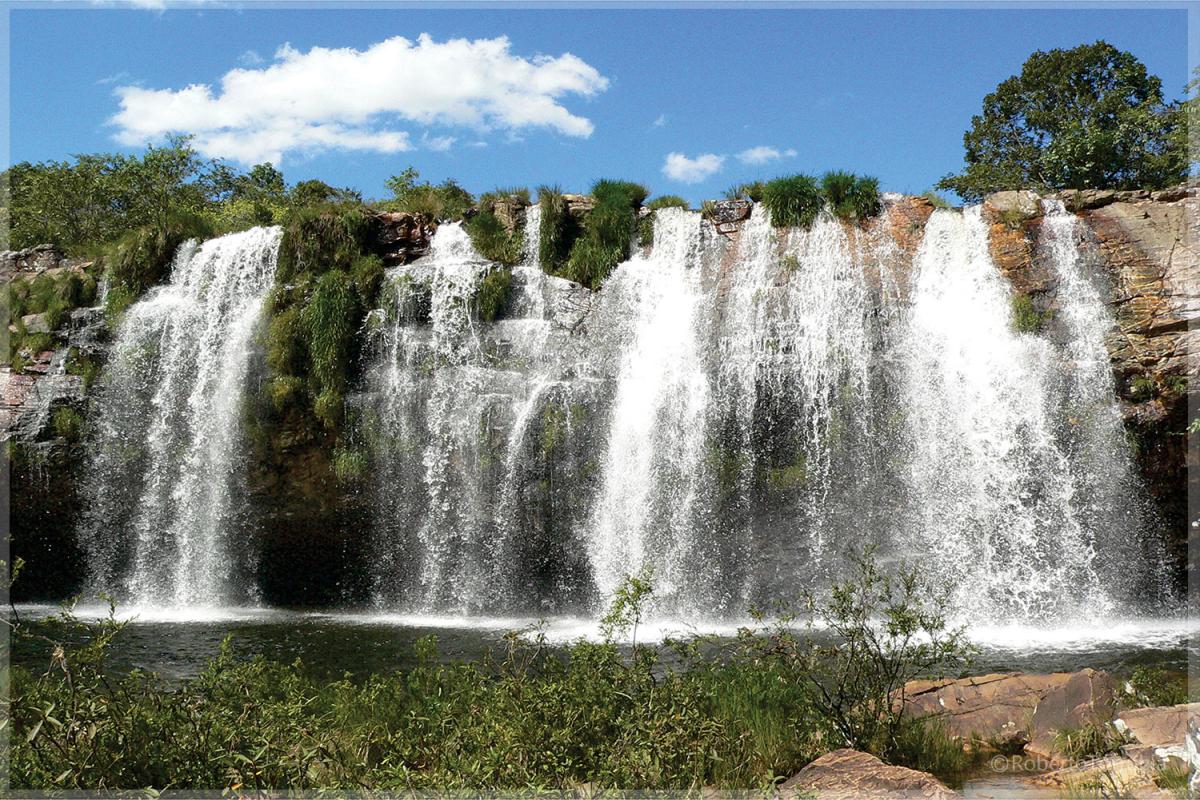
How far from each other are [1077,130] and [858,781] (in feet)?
100

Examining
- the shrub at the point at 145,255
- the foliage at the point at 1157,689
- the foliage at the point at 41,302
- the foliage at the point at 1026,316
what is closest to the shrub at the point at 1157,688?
the foliage at the point at 1157,689

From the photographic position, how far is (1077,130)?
3000 cm

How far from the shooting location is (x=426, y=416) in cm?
1630

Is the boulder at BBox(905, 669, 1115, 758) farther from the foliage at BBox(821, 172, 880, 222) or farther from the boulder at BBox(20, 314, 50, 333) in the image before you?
the boulder at BBox(20, 314, 50, 333)

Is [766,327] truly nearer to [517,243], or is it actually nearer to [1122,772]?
[517,243]

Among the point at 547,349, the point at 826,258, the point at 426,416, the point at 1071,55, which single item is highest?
the point at 1071,55

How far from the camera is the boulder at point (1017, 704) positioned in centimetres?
679

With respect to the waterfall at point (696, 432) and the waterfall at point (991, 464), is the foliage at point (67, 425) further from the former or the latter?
the waterfall at point (991, 464)

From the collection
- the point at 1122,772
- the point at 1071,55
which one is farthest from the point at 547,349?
the point at 1071,55

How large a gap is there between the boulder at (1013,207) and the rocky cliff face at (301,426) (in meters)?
0.02

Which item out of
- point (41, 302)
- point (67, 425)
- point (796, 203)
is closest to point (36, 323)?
point (41, 302)

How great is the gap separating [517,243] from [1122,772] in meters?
15.6

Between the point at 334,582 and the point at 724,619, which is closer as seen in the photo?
the point at 724,619

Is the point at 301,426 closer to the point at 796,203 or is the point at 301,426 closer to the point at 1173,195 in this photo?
the point at 796,203
